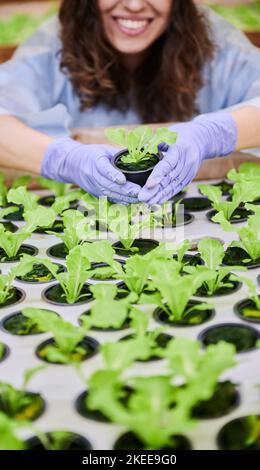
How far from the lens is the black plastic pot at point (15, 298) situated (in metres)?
1.11

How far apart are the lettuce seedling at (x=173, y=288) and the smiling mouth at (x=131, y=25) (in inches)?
44.0

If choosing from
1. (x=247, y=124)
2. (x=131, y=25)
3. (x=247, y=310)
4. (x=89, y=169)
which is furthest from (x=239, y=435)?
(x=131, y=25)

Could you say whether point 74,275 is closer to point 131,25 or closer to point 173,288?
point 173,288

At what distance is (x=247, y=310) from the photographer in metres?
1.04

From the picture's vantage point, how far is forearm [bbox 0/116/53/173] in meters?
1.67

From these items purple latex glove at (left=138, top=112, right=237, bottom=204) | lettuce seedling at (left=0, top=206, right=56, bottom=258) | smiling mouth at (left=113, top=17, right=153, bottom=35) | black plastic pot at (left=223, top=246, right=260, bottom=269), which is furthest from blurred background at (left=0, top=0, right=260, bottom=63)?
black plastic pot at (left=223, top=246, right=260, bottom=269)

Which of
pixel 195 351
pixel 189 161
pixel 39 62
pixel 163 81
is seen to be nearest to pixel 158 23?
pixel 163 81

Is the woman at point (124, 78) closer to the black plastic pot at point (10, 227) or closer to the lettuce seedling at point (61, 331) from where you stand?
the black plastic pot at point (10, 227)

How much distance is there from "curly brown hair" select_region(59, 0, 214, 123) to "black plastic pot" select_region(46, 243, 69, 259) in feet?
2.55

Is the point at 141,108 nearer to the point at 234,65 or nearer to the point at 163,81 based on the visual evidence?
the point at 163,81

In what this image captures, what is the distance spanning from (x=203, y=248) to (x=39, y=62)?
1.12 meters

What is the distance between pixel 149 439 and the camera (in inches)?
26.9

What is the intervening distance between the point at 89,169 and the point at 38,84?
649 mm

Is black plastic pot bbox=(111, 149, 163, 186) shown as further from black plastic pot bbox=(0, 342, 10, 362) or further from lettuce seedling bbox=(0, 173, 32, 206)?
black plastic pot bbox=(0, 342, 10, 362)
